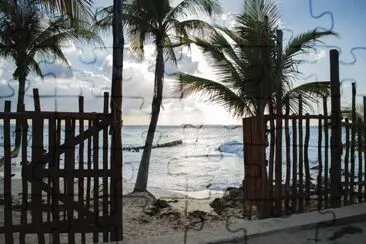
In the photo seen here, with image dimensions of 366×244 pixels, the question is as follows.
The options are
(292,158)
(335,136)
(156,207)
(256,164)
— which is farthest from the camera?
(156,207)

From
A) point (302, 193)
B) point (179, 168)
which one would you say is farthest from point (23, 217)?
point (179, 168)

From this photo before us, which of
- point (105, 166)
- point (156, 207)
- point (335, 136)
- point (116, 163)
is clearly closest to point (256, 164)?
point (335, 136)

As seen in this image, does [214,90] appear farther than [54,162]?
Yes

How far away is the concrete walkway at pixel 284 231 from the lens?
527 centimetres

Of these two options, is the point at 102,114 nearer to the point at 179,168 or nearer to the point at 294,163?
the point at 294,163

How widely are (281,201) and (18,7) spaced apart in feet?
24.5

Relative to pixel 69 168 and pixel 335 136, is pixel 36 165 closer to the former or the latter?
pixel 69 168

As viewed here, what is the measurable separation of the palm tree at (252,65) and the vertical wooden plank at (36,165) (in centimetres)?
414

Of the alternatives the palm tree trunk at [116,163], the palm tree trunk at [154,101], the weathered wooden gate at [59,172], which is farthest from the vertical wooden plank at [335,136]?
the palm tree trunk at [154,101]

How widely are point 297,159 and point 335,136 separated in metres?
0.79

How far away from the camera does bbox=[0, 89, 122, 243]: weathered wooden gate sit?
5.13 m

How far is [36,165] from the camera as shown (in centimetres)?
517

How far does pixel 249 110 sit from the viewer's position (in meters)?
10.5

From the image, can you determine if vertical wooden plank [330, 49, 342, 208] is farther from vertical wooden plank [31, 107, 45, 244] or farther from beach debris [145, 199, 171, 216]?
vertical wooden plank [31, 107, 45, 244]
